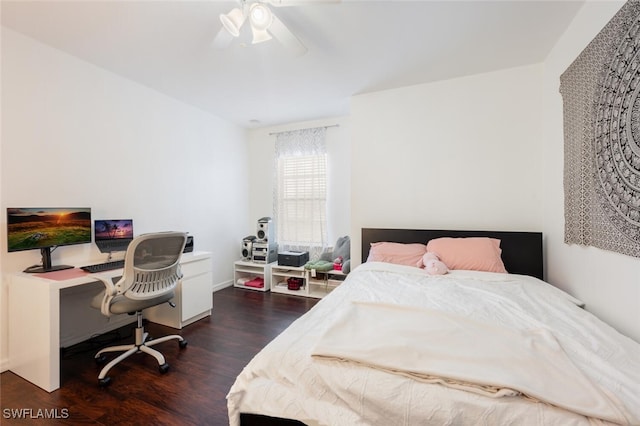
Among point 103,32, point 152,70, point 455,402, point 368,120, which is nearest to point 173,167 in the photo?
point 152,70

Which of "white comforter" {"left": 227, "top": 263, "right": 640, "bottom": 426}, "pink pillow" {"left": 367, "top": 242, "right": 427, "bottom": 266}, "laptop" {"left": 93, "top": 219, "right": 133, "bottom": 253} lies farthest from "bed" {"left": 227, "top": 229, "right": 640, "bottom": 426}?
"laptop" {"left": 93, "top": 219, "right": 133, "bottom": 253}

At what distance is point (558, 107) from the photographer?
6.90 ft

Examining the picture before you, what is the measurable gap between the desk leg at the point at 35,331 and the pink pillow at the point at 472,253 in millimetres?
3009

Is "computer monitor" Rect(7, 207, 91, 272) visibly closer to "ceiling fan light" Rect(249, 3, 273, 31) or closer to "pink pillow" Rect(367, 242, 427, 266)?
"ceiling fan light" Rect(249, 3, 273, 31)

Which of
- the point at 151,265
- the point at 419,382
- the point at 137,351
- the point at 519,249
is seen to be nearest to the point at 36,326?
the point at 137,351

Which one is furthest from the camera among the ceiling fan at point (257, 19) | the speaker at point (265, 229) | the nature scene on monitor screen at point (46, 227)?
the speaker at point (265, 229)

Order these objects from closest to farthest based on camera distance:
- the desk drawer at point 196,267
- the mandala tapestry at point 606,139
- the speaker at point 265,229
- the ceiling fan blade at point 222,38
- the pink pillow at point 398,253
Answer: the mandala tapestry at point 606,139, the ceiling fan blade at point 222,38, the pink pillow at point 398,253, the desk drawer at point 196,267, the speaker at point 265,229

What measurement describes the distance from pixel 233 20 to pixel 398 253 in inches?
89.8

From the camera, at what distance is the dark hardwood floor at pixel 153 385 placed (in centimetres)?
147

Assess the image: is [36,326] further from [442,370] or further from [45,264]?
[442,370]

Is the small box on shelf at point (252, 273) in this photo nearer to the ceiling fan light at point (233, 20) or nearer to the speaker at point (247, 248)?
the speaker at point (247, 248)

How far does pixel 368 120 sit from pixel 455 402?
285 centimetres

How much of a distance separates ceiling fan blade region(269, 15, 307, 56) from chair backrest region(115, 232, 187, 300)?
5.39 ft

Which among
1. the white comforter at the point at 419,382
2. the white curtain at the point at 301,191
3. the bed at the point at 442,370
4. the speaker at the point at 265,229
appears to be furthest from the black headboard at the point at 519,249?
the speaker at the point at 265,229
